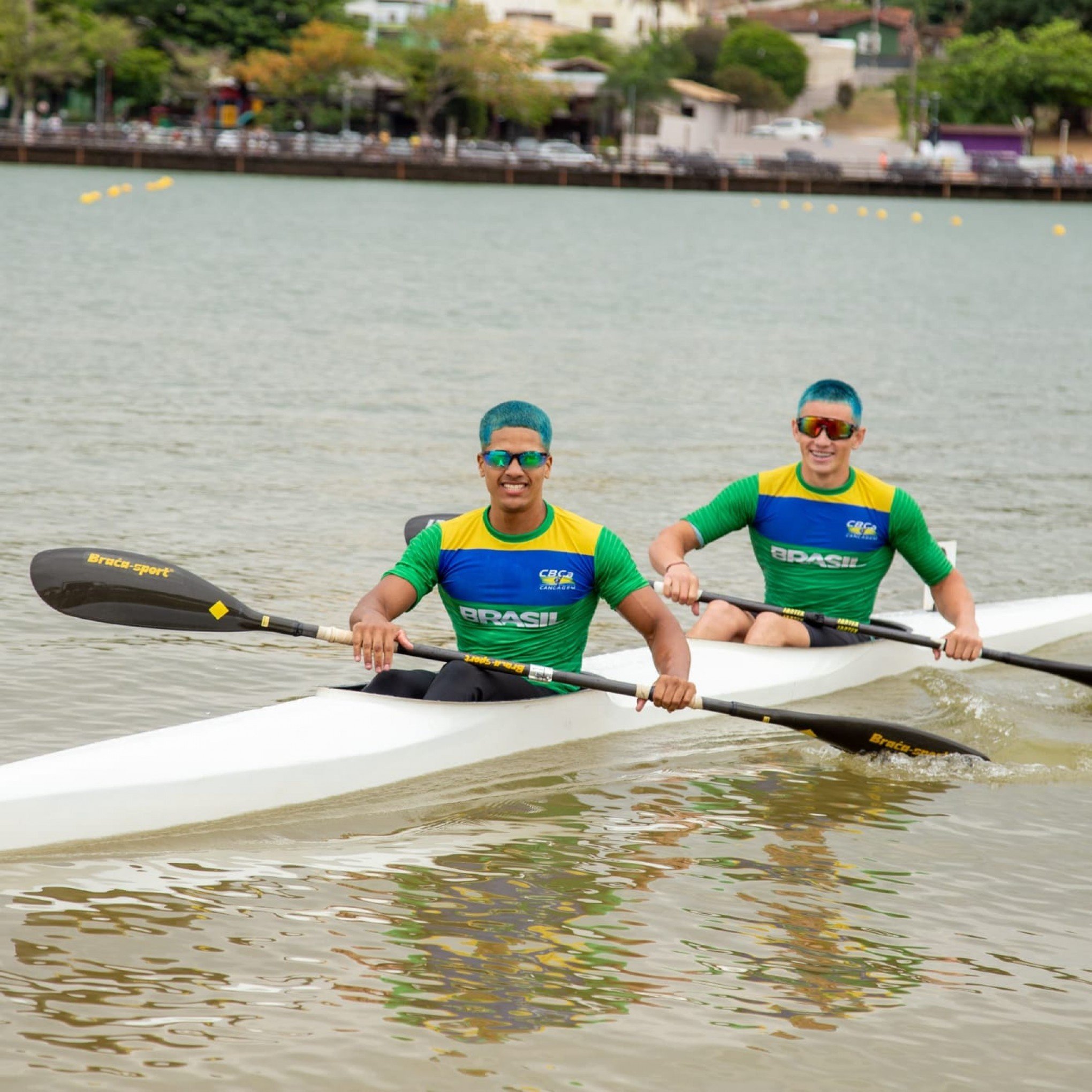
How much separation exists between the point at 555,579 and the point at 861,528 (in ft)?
7.51

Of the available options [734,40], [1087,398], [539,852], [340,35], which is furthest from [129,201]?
[734,40]

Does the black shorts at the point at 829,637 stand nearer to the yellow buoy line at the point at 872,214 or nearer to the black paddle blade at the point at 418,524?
the black paddle blade at the point at 418,524

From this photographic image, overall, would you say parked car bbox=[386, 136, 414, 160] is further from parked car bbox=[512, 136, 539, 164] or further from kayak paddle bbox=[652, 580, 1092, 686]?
kayak paddle bbox=[652, 580, 1092, 686]

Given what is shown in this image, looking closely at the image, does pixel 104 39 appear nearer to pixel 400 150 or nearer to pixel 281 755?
pixel 400 150

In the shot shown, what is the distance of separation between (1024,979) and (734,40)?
136 meters

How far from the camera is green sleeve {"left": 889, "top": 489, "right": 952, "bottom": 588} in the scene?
28.5 feet

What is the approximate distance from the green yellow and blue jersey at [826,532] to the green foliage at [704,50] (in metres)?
130

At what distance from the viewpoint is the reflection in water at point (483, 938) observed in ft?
18.0

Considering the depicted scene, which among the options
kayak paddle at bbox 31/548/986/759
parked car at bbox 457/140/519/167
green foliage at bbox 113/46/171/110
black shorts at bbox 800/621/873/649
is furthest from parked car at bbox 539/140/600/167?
kayak paddle at bbox 31/548/986/759

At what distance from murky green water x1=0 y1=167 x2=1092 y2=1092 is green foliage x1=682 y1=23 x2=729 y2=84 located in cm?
11665

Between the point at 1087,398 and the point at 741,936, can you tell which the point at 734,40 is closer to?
the point at 1087,398

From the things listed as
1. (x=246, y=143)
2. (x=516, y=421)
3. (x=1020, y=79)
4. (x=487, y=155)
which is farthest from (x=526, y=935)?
(x=1020, y=79)

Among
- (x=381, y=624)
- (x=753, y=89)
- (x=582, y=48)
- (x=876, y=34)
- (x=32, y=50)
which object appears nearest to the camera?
(x=381, y=624)

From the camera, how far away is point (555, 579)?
7.22m
